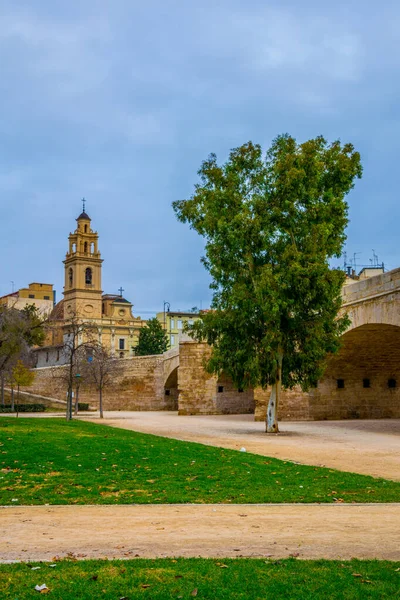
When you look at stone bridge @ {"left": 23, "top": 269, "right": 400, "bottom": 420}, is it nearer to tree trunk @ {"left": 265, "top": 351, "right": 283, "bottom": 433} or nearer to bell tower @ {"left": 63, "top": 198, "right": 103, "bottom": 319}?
tree trunk @ {"left": 265, "top": 351, "right": 283, "bottom": 433}

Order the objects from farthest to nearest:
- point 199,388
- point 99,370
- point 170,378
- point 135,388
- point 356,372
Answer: point 135,388 < point 170,378 < point 99,370 < point 199,388 < point 356,372

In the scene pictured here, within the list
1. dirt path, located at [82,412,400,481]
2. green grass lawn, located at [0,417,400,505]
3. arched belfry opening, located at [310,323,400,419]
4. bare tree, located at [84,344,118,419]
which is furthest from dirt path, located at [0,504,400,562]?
bare tree, located at [84,344,118,419]

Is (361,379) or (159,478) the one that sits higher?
(361,379)

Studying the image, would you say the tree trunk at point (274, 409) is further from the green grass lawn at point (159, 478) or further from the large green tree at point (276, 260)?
the green grass lawn at point (159, 478)

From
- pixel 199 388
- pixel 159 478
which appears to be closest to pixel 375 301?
pixel 159 478

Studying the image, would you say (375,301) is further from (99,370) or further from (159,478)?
(99,370)

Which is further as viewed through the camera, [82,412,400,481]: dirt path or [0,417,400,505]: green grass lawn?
[82,412,400,481]: dirt path

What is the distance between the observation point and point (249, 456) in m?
14.0

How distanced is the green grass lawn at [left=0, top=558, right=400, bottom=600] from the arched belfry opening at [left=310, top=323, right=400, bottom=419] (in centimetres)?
2285

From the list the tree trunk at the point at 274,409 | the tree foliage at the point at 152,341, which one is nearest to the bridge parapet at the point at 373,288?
the tree trunk at the point at 274,409

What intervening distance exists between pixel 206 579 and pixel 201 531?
1813 mm

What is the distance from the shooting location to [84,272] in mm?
97438

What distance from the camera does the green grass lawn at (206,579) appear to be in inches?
187

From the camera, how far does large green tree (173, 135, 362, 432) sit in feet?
68.0
